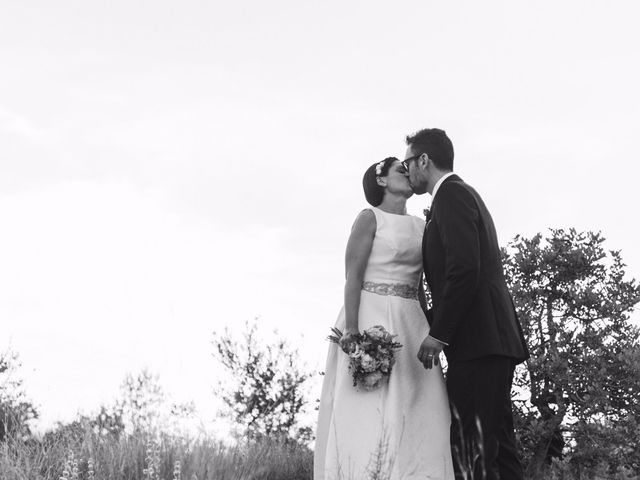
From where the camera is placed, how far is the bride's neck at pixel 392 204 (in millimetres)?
6770

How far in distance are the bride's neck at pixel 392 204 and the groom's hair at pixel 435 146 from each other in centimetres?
62

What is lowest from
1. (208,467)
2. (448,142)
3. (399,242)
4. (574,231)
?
(208,467)

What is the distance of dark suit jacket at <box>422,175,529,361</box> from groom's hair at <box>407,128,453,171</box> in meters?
0.19

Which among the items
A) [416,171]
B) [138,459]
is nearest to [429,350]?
[416,171]

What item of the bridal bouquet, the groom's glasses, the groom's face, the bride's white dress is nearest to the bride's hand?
the bridal bouquet

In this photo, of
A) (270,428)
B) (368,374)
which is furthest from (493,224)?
(270,428)

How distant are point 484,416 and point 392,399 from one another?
0.92 metres

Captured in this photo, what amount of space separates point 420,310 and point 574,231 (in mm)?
3950

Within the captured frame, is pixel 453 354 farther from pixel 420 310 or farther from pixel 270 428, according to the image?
pixel 270 428

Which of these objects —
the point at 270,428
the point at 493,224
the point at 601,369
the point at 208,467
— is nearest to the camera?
the point at 493,224

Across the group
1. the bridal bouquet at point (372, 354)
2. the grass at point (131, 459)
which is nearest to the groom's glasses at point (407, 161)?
the bridal bouquet at point (372, 354)

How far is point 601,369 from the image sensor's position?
8.88m

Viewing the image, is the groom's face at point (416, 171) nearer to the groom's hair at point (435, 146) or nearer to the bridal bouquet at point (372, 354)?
the groom's hair at point (435, 146)

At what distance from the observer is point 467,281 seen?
5633mm
